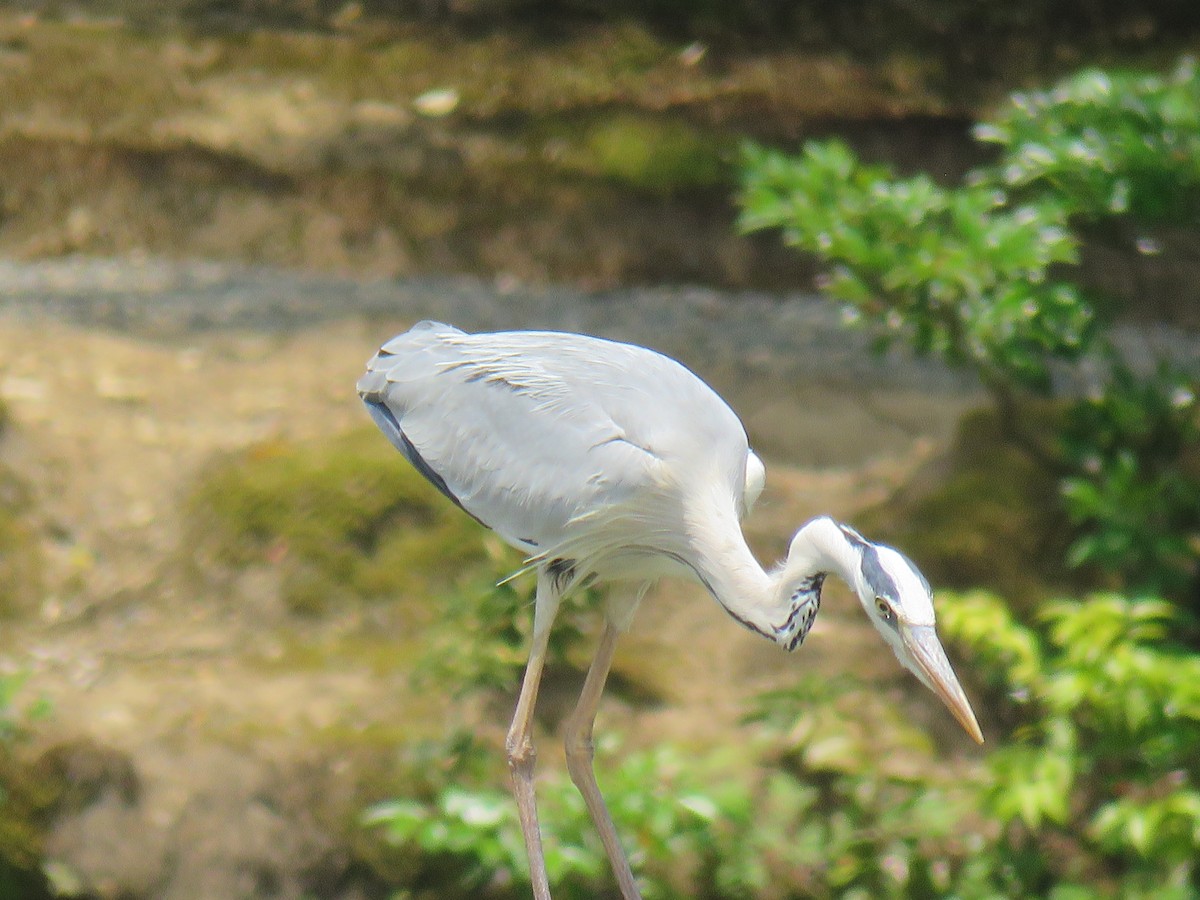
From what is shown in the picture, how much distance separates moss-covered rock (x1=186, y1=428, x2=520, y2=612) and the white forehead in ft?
6.87

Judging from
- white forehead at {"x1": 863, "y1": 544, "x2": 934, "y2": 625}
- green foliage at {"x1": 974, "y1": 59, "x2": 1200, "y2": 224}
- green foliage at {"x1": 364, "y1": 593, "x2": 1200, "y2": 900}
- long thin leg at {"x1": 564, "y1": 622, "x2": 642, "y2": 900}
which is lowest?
green foliage at {"x1": 364, "y1": 593, "x2": 1200, "y2": 900}

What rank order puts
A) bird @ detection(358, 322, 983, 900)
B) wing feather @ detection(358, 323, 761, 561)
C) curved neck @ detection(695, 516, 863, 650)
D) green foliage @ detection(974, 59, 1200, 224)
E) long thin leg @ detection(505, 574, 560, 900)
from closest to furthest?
1. curved neck @ detection(695, 516, 863, 650)
2. bird @ detection(358, 322, 983, 900)
3. wing feather @ detection(358, 323, 761, 561)
4. long thin leg @ detection(505, 574, 560, 900)
5. green foliage @ detection(974, 59, 1200, 224)

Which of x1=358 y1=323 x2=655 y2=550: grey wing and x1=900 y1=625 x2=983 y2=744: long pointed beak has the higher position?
x1=900 y1=625 x2=983 y2=744: long pointed beak

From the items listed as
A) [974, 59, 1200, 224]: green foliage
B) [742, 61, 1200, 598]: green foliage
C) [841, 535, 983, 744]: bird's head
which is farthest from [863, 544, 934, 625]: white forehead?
[974, 59, 1200, 224]: green foliage

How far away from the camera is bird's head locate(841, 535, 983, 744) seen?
2.38m

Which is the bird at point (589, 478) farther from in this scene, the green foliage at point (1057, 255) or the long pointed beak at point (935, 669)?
the green foliage at point (1057, 255)

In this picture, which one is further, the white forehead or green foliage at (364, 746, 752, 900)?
green foliage at (364, 746, 752, 900)

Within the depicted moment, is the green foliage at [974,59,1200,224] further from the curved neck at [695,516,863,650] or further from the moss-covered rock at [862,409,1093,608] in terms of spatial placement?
the curved neck at [695,516,863,650]

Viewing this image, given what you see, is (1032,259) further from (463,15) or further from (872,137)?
(463,15)

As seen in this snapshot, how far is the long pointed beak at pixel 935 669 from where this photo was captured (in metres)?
2.36

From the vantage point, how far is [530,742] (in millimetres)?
3354

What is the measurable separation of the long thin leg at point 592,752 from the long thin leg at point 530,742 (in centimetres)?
12

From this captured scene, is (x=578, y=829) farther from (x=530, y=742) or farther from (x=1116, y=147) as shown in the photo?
(x=1116, y=147)

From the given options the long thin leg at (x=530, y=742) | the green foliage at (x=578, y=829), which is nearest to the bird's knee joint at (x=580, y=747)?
the long thin leg at (x=530, y=742)
